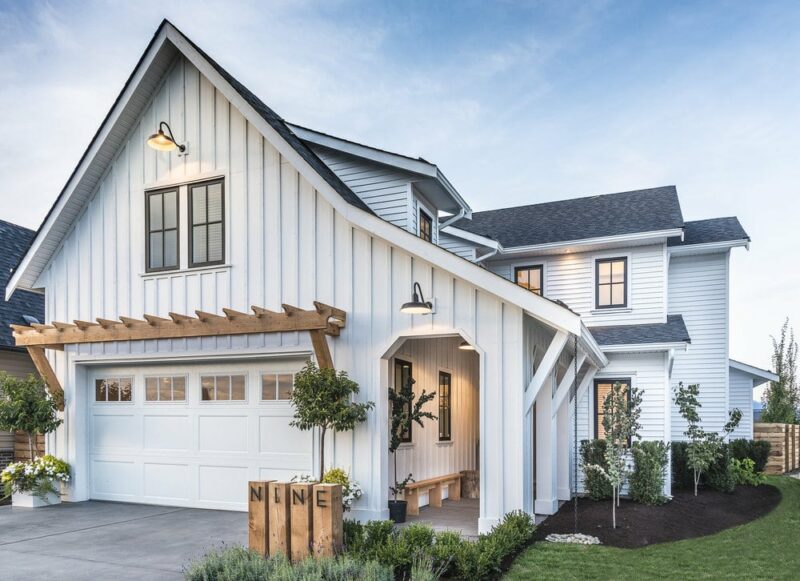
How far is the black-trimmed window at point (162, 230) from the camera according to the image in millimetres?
10531

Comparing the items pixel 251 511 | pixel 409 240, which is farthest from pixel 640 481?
pixel 251 511

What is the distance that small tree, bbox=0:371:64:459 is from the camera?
1024cm

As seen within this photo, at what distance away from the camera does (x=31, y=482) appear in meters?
10.5

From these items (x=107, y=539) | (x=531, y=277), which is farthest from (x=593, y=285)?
(x=107, y=539)

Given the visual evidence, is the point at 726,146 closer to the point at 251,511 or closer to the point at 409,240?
the point at 409,240

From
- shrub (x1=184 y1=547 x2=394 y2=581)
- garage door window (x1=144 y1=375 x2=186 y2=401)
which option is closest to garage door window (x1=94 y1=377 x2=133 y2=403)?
garage door window (x1=144 y1=375 x2=186 y2=401)

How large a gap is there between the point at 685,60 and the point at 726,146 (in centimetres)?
494

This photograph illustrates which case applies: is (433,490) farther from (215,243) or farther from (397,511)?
(215,243)

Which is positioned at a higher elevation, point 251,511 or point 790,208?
point 790,208

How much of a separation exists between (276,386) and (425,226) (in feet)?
13.8

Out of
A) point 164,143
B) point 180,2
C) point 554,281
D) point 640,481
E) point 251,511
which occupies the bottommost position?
point 640,481

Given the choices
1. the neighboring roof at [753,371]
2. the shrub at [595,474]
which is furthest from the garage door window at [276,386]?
the neighboring roof at [753,371]

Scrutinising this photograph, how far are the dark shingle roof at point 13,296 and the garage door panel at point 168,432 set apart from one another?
446 cm

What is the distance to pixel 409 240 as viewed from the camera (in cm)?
851
